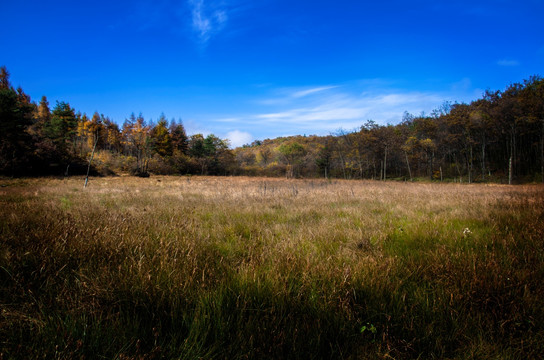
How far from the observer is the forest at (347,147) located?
29.8 m

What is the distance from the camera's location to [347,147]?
52.5m

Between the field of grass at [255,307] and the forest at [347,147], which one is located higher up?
the forest at [347,147]

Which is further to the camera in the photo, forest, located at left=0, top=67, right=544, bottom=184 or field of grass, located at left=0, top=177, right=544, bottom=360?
forest, located at left=0, top=67, right=544, bottom=184

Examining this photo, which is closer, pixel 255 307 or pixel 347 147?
pixel 255 307

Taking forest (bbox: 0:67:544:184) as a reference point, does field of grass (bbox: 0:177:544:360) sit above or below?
below

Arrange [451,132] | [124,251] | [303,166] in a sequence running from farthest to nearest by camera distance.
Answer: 1. [303,166]
2. [451,132]
3. [124,251]

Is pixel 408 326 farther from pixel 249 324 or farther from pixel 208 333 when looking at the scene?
pixel 208 333

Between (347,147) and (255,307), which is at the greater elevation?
(347,147)

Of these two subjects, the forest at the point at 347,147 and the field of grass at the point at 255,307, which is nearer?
the field of grass at the point at 255,307

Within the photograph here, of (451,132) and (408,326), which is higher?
(451,132)

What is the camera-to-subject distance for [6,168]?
2444 cm

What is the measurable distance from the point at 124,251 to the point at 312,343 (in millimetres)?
2387

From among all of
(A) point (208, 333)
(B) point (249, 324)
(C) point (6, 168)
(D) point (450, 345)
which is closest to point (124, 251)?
(A) point (208, 333)

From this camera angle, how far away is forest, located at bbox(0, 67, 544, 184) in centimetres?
2978
